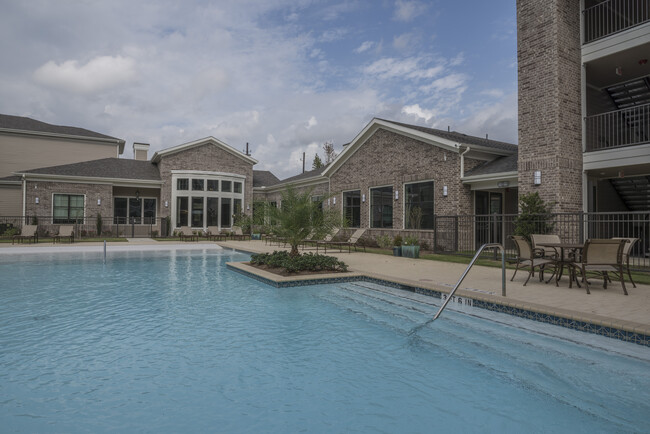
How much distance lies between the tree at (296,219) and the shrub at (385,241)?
5.43 metres

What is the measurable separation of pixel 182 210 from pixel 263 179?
775 cm

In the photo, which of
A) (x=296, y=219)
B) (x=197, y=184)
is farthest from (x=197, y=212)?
(x=296, y=219)

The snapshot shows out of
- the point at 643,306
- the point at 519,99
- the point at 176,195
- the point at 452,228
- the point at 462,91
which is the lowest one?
the point at 643,306

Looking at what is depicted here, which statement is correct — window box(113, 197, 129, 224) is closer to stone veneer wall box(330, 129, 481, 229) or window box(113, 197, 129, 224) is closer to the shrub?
stone veneer wall box(330, 129, 481, 229)

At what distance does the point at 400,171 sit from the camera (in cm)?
1573

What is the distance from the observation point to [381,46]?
17016 mm

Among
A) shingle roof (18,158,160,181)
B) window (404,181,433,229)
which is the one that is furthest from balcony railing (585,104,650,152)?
shingle roof (18,158,160,181)

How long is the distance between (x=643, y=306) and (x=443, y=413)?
158 inches

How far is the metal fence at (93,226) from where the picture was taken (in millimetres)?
20422

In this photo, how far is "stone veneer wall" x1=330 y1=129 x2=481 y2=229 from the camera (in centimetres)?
1339

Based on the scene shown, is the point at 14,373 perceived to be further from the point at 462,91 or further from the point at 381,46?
the point at 462,91

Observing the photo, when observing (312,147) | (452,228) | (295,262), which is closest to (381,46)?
(452,228)

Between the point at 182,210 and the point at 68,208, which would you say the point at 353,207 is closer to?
the point at 182,210

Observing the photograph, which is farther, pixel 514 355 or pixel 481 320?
pixel 481 320
